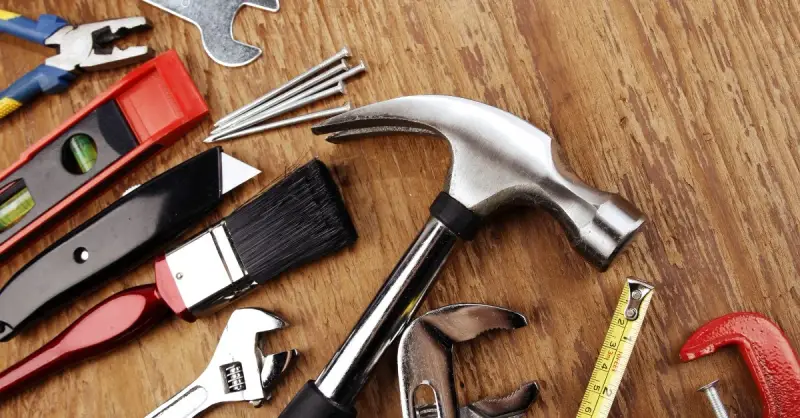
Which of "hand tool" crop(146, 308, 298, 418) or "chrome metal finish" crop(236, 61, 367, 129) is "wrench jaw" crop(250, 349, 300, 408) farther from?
"chrome metal finish" crop(236, 61, 367, 129)

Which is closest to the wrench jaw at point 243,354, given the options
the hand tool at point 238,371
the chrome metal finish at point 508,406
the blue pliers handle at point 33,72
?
the hand tool at point 238,371

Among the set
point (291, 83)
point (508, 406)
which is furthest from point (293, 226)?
point (508, 406)

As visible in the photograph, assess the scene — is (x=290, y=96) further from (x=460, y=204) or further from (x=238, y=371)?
(x=238, y=371)

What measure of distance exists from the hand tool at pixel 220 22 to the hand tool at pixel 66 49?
0.08 meters

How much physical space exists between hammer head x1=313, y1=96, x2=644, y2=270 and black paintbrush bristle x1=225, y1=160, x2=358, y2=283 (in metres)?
0.16

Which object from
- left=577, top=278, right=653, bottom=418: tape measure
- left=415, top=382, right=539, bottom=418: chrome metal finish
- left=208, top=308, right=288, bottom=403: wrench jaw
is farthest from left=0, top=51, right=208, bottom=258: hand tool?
left=577, top=278, right=653, bottom=418: tape measure

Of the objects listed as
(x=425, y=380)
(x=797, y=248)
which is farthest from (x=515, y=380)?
(x=797, y=248)

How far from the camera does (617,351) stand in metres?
1.07

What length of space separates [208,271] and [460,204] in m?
0.48

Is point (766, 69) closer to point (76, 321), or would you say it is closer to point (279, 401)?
point (279, 401)

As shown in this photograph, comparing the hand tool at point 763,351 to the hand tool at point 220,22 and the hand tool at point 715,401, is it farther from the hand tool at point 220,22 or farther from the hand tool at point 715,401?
the hand tool at point 220,22

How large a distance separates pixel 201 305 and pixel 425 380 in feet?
1.40

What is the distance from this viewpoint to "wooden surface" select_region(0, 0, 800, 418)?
1106 millimetres

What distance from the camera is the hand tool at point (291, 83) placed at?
3.96 ft
